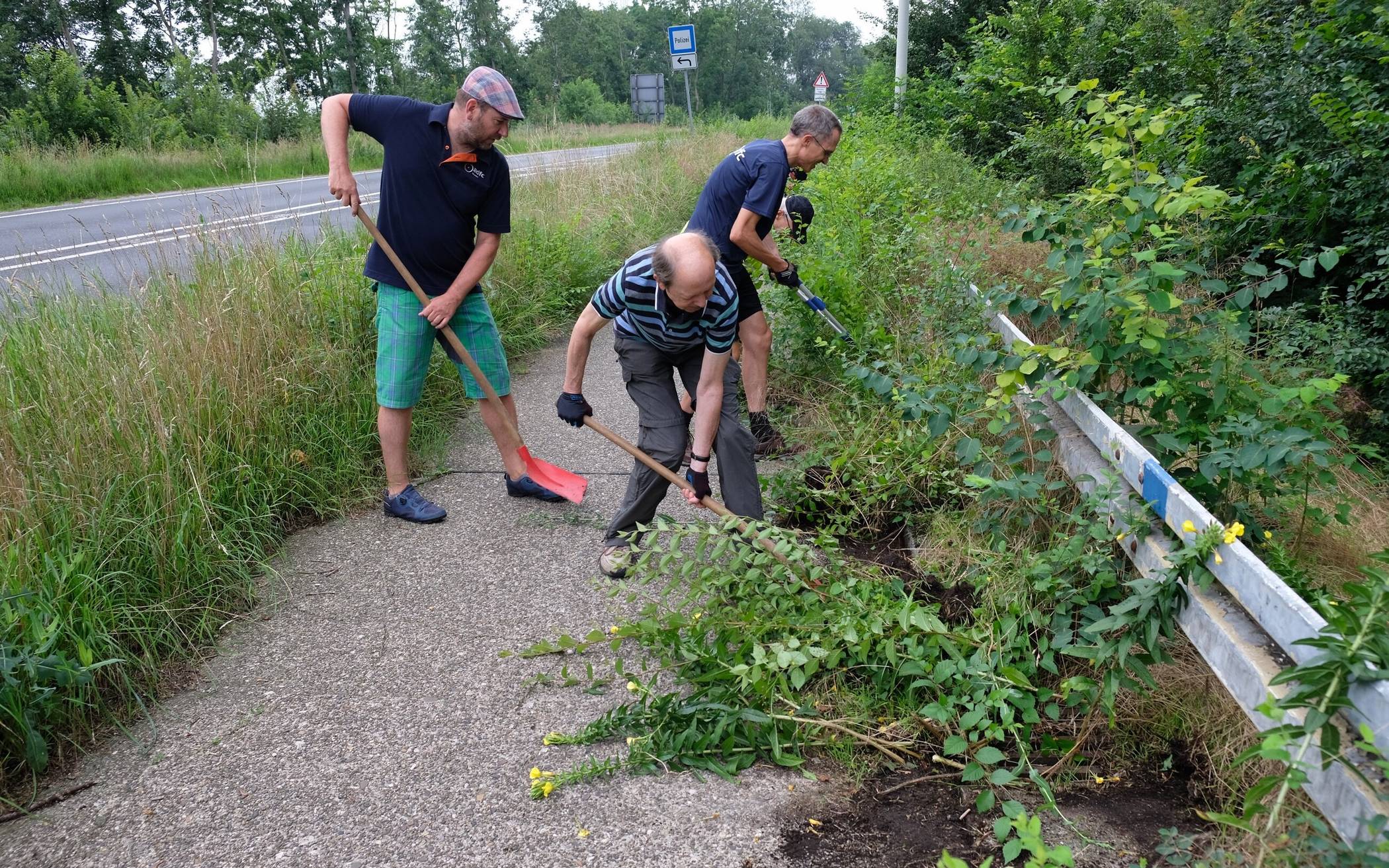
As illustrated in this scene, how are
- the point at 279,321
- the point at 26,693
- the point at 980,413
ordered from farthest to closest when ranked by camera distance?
the point at 279,321, the point at 980,413, the point at 26,693

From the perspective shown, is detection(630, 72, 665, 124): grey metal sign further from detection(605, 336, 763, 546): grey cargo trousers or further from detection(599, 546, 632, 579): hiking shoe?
detection(599, 546, 632, 579): hiking shoe

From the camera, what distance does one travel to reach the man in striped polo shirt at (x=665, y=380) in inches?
142

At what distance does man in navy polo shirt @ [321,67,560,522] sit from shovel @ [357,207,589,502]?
0.27ft

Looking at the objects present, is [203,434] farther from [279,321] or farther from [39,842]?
[39,842]

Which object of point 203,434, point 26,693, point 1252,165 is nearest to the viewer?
point 26,693

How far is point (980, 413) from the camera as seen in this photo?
11.2 ft

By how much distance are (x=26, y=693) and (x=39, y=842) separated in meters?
0.50

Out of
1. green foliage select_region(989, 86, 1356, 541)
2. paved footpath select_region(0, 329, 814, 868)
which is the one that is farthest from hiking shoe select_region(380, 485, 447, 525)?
green foliage select_region(989, 86, 1356, 541)

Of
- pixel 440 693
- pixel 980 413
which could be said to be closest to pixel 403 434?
pixel 440 693

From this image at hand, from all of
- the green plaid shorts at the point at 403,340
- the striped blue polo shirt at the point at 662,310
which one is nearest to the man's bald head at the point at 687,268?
the striped blue polo shirt at the point at 662,310

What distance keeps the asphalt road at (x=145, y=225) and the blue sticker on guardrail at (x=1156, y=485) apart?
4.81 meters

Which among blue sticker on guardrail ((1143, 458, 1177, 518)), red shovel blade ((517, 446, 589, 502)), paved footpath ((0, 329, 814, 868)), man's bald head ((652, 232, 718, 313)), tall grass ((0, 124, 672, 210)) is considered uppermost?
tall grass ((0, 124, 672, 210))

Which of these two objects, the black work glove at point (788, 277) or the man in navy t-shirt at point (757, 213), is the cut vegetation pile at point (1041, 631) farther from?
the black work glove at point (788, 277)

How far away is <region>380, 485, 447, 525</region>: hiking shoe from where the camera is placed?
453 centimetres
